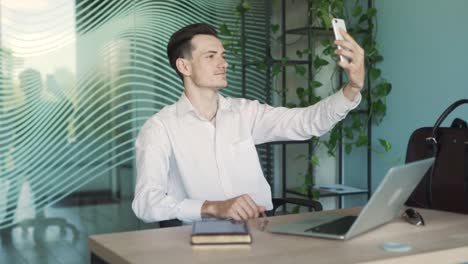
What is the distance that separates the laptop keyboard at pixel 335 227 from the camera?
5.26 feet

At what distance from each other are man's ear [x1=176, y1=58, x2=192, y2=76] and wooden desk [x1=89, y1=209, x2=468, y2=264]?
37.7 inches

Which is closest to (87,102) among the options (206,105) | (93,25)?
(93,25)

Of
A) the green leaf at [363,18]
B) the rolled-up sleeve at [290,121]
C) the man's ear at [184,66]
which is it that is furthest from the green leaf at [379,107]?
the man's ear at [184,66]

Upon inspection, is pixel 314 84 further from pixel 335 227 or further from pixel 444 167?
pixel 335 227

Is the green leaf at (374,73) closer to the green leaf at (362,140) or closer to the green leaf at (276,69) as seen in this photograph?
the green leaf at (362,140)

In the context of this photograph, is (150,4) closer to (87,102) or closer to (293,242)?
→ (87,102)

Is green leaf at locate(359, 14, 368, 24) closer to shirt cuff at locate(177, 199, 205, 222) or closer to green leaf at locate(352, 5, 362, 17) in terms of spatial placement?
green leaf at locate(352, 5, 362, 17)

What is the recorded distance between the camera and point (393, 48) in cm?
391

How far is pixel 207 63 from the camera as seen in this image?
8.12ft

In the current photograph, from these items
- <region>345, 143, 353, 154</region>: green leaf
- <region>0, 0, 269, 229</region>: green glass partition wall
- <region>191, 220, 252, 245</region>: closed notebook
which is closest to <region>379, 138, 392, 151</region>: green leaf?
<region>345, 143, 353, 154</region>: green leaf

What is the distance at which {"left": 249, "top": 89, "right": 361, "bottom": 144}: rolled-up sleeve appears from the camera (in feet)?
7.71

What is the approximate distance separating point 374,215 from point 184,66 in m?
1.17

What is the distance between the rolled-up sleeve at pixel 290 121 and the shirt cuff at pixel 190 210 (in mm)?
615

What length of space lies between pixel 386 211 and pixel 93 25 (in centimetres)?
247
